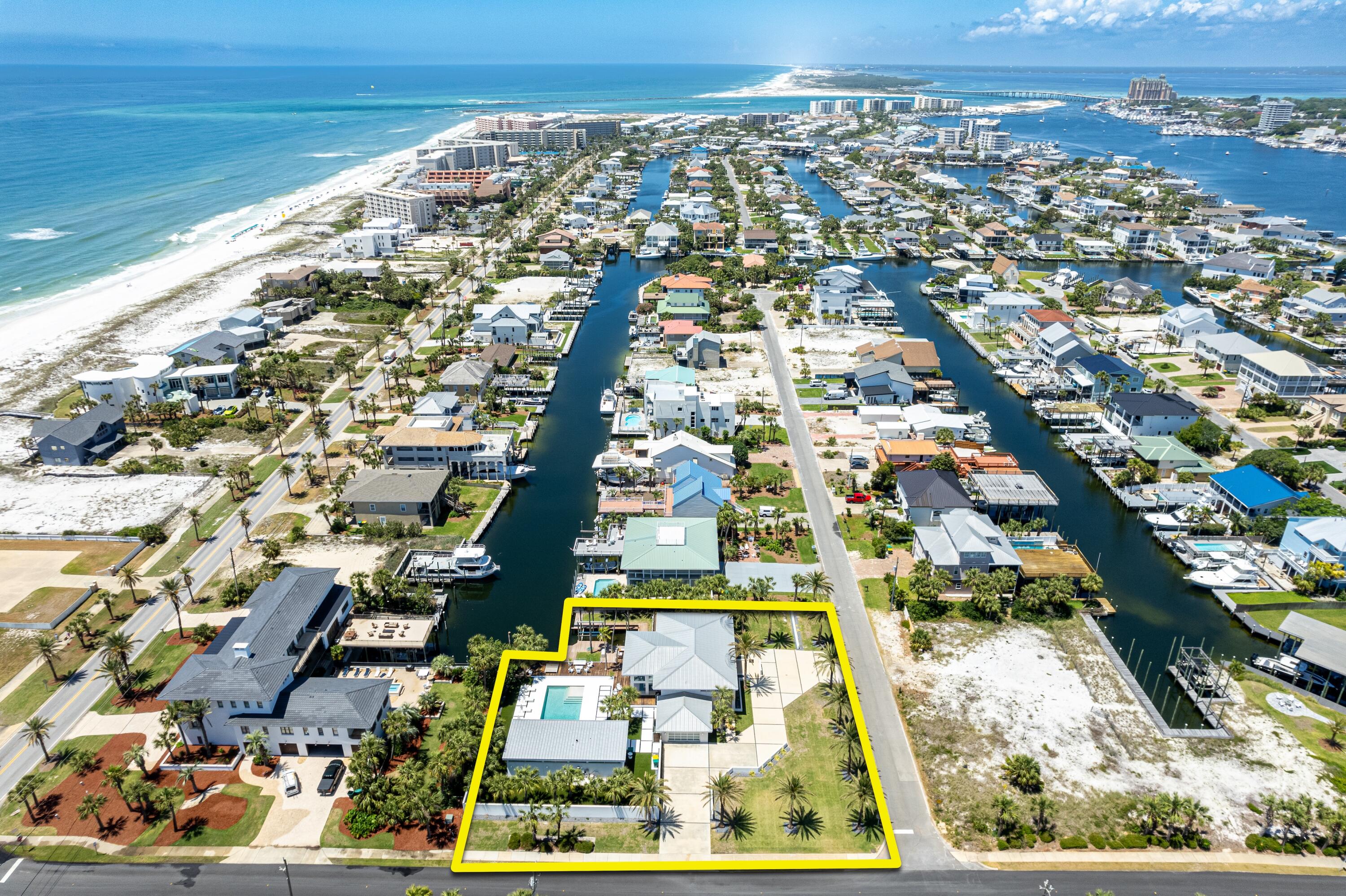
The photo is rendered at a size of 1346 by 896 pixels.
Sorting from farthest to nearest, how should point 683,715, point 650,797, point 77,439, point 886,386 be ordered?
point 886,386 < point 77,439 < point 683,715 < point 650,797

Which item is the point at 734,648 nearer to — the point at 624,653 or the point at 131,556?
the point at 624,653

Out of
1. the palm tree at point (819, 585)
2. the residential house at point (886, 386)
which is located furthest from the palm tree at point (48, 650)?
the residential house at point (886, 386)

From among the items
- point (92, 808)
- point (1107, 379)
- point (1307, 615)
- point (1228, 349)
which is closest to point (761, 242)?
point (1107, 379)

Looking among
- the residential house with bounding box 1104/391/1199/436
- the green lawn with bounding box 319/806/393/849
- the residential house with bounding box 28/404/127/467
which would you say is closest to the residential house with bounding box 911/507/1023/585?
the residential house with bounding box 1104/391/1199/436

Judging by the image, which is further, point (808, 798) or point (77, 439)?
point (77, 439)

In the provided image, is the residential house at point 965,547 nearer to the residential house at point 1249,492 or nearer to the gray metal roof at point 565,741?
the residential house at point 1249,492

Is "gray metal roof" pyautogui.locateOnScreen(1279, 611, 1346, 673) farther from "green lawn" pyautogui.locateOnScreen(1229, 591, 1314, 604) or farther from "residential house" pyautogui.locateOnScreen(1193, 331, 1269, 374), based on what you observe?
"residential house" pyautogui.locateOnScreen(1193, 331, 1269, 374)

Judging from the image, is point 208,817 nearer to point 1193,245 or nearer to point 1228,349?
point 1228,349
